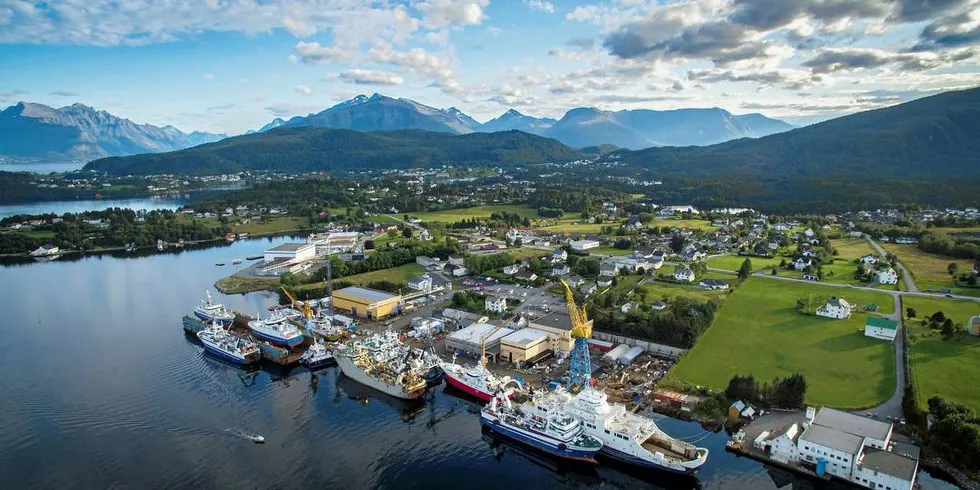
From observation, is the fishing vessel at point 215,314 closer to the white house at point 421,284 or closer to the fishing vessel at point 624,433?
the white house at point 421,284

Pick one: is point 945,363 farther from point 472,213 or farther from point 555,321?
point 472,213

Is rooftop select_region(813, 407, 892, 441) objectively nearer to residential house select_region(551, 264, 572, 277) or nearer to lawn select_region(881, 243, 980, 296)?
lawn select_region(881, 243, 980, 296)

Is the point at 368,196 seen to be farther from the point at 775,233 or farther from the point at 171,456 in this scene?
the point at 171,456

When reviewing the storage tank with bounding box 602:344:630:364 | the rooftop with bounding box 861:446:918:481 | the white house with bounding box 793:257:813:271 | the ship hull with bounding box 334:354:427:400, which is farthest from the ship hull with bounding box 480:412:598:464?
the white house with bounding box 793:257:813:271

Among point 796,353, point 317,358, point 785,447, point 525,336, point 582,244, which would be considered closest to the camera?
Result: point 785,447

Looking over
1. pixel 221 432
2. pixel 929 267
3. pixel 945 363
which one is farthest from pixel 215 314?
pixel 929 267

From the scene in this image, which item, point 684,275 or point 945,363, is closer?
point 945,363

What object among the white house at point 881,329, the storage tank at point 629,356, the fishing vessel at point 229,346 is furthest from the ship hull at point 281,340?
the white house at point 881,329
